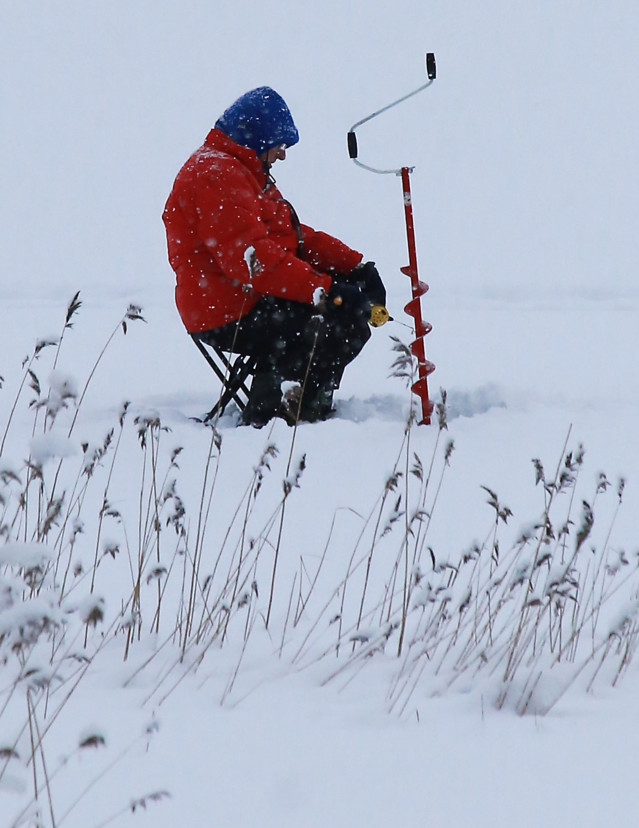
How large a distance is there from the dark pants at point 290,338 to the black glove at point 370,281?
0.59 ft

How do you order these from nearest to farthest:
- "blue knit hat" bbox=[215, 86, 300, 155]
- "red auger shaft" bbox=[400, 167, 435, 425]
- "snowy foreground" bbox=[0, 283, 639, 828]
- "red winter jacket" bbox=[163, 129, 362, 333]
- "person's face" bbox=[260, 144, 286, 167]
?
"snowy foreground" bbox=[0, 283, 639, 828]
"red winter jacket" bbox=[163, 129, 362, 333]
"blue knit hat" bbox=[215, 86, 300, 155]
"person's face" bbox=[260, 144, 286, 167]
"red auger shaft" bbox=[400, 167, 435, 425]

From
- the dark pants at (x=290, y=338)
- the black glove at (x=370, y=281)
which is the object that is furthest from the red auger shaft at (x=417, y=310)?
the dark pants at (x=290, y=338)

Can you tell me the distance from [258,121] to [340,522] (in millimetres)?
1935

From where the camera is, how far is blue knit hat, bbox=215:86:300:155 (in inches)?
161

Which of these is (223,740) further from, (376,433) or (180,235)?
(180,235)

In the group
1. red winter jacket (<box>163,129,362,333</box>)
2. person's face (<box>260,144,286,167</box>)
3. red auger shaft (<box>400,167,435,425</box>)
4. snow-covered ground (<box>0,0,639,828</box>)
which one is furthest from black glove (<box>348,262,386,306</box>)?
person's face (<box>260,144,286,167</box>)

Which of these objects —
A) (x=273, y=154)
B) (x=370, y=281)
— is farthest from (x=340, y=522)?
(x=273, y=154)

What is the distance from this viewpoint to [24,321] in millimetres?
7250

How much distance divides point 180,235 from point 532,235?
10877 millimetres

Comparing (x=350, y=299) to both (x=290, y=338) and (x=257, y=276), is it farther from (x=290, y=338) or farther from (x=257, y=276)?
(x=257, y=276)

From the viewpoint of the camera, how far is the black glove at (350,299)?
13.6ft

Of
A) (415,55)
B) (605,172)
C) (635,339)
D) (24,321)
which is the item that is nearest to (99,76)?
(415,55)

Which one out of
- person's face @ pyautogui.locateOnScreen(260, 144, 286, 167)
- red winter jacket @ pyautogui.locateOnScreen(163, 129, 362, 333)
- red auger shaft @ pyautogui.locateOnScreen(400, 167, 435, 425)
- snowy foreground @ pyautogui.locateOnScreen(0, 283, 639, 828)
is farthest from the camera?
red auger shaft @ pyautogui.locateOnScreen(400, 167, 435, 425)

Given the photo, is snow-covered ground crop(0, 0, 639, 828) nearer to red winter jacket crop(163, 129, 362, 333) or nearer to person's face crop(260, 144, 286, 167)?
red winter jacket crop(163, 129, 362, 333)
